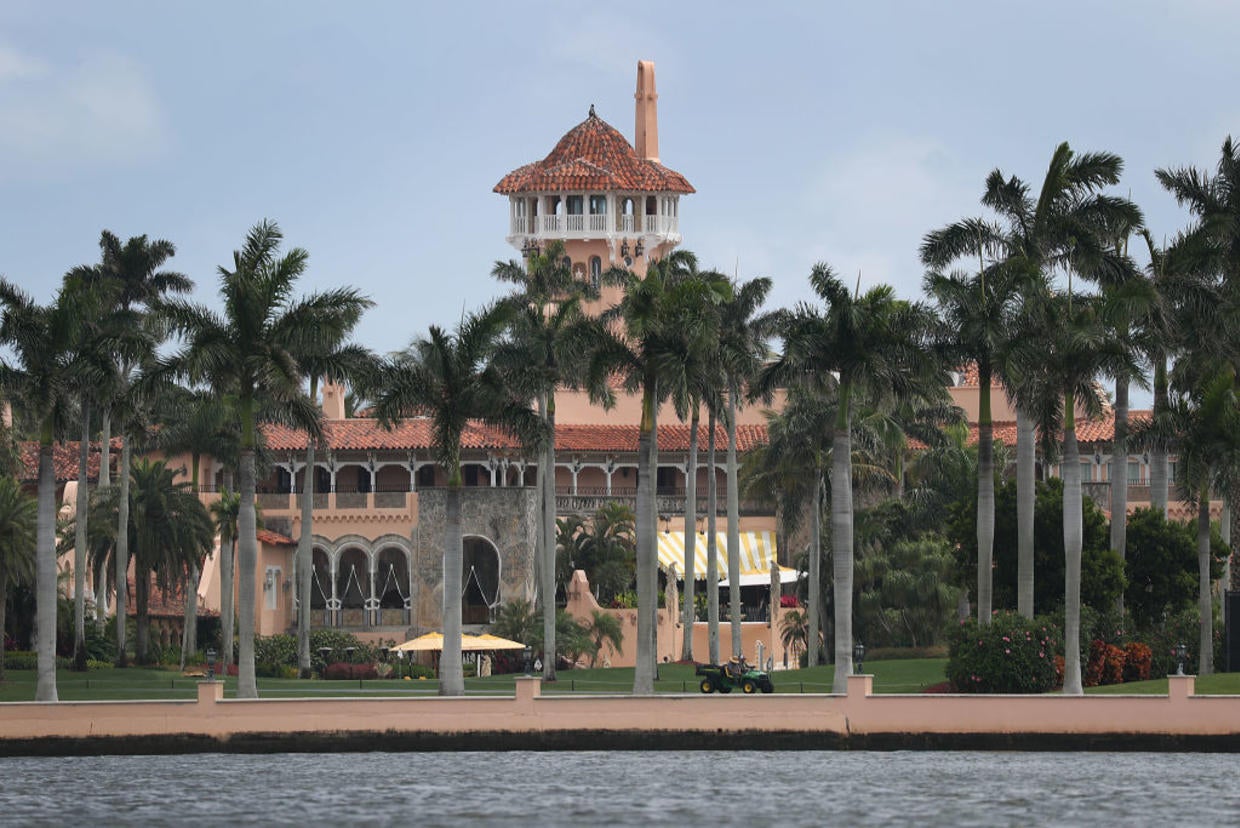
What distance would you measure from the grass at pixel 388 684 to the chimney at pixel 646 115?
43056mm

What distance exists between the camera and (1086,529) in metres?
65.2

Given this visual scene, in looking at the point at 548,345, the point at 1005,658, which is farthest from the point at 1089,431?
the point at 1005,658

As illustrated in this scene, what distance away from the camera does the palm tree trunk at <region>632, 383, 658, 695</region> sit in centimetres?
5994

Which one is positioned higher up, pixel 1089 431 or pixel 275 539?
pixel 1089 431

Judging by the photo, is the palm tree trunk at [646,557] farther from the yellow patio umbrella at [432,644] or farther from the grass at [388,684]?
the yellow patio umbrella at [432,644]

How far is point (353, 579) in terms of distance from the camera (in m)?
94.5

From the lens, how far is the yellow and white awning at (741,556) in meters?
91.9

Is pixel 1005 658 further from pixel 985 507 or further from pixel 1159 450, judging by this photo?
pixel 1159 450

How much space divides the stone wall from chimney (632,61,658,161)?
28.6 meters

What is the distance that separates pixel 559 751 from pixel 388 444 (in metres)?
44.5

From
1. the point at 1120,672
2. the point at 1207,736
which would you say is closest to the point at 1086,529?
the point at 1120,672

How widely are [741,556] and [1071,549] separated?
38289 mm

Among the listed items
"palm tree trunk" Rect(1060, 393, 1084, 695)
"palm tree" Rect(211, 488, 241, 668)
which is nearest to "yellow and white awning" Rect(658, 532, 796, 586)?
"palm tree" Rect(211, 488, 241, 668)

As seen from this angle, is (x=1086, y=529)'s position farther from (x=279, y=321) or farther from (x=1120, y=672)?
(x=279, y=321)
